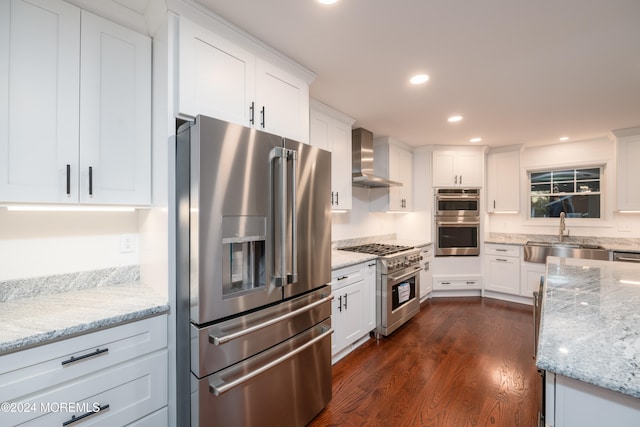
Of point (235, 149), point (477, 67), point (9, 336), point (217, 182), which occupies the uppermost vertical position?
point (477, 67)

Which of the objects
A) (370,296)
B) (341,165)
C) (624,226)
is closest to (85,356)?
(370,296)

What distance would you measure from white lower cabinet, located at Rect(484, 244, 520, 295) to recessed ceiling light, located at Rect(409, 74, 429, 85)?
339 centimetres

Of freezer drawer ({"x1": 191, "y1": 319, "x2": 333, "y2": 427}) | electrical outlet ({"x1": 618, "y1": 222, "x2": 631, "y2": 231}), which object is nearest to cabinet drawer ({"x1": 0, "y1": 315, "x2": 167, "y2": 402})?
freezer drawer ({"x1": 191, "y1": 319, "x2": 333, "y2": 427})

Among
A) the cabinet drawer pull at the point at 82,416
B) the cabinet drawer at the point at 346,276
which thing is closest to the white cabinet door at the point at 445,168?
the cabinet drawer at the point at 346,276

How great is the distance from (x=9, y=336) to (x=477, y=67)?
3079mm

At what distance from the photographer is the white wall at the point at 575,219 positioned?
415cm

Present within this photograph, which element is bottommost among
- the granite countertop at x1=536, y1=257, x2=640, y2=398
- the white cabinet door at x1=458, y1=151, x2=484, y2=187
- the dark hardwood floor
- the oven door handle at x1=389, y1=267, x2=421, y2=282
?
the dark hardwood floor

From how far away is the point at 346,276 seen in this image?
2643 mm

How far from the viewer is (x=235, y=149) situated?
4.75 ft

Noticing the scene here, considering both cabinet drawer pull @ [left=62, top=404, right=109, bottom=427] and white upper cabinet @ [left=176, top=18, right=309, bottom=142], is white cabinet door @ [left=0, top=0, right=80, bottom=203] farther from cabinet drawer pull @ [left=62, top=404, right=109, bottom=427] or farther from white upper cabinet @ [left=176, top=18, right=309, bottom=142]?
cabinet drawer pull @ [left=62, top=404, right=109, bottom=427]

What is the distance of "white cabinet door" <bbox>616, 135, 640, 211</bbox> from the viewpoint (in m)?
3.74

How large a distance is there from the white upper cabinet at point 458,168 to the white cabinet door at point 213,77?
12.1 ft

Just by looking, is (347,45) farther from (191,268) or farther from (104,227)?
(104,227)

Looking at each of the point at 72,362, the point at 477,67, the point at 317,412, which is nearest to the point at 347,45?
the point at 477,67
